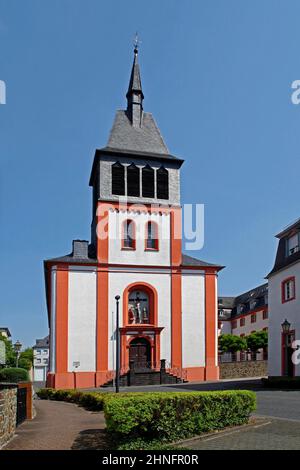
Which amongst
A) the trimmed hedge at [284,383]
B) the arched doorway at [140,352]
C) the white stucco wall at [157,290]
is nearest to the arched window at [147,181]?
the white stucco wall at [157,290]

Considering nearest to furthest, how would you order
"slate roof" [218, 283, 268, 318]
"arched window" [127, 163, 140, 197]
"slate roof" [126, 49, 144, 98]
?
"arched window" [127, 163, 140, 197] < "slate roof" [126, 49, 144, 98] < "slate roof" [218, 283, 268, 318]

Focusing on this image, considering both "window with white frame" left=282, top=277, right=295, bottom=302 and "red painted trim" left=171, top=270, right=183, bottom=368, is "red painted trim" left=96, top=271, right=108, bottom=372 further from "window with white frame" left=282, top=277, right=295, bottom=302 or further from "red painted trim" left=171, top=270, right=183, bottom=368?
"window with white frame" left=282, top=277, right=295, bottom=302

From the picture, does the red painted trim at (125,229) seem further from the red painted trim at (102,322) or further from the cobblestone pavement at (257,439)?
the cobblestone pavement at (257,439)

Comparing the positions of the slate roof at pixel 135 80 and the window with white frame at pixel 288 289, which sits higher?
the slate roof at pixel 135 80

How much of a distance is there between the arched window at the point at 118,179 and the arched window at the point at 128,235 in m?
2.53

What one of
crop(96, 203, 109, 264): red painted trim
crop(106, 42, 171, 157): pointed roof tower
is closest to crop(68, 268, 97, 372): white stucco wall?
crop(96, 203, 109, 264): red painted trim

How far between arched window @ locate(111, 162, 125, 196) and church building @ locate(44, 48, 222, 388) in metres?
0.08

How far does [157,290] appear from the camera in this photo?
41656 millimetres

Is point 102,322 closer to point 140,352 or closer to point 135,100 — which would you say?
point 140,352

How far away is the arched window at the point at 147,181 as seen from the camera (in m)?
44.0

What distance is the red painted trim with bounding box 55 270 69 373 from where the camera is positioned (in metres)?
38.5
